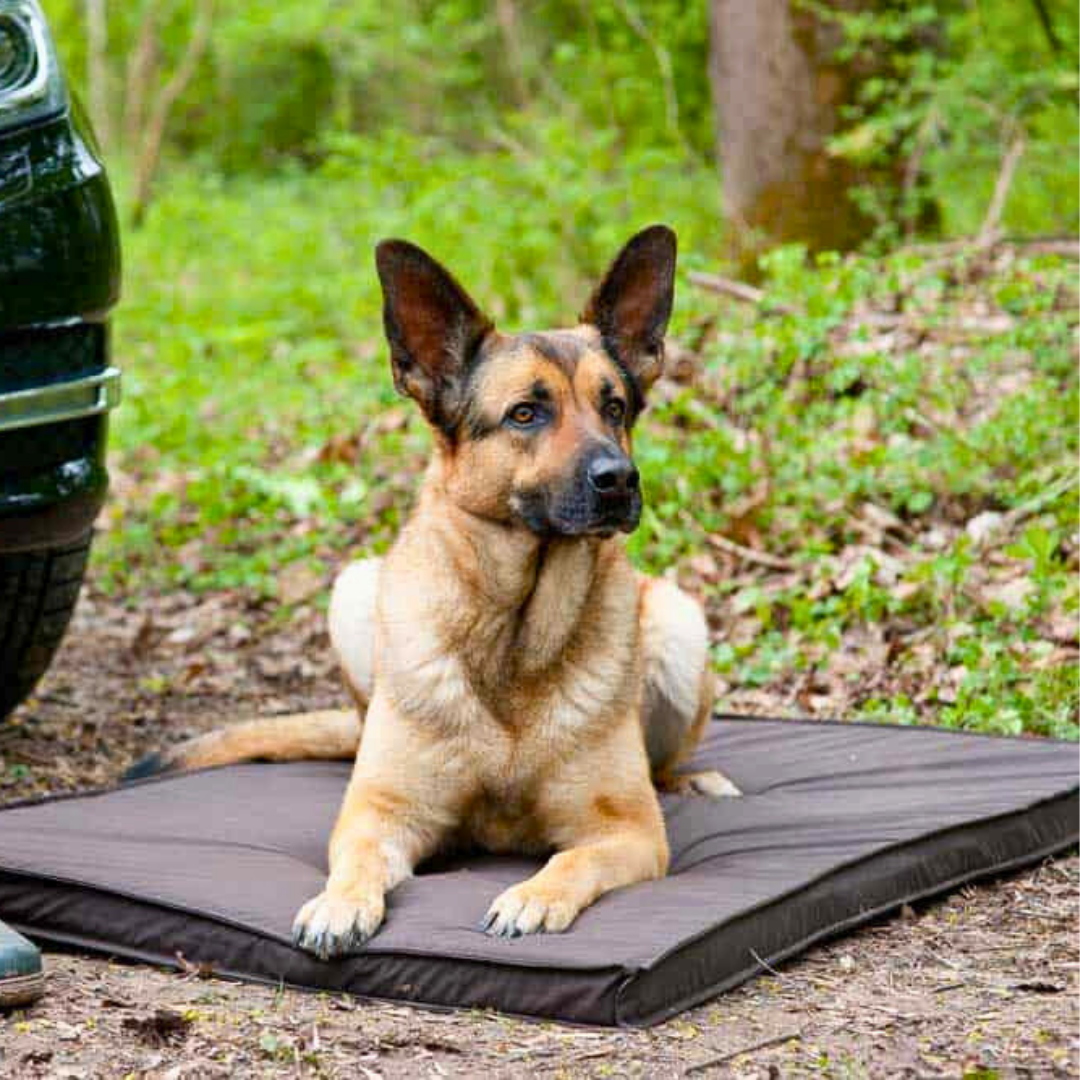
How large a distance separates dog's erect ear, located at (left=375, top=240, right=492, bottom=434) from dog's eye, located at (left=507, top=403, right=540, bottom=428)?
195mm

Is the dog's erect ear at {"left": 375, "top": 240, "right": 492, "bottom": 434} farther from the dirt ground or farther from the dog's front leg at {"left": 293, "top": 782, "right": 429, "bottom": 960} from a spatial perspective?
the dirt ground

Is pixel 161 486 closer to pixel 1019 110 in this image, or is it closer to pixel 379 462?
pixel 379 462

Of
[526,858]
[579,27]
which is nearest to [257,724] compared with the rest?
[526,858]

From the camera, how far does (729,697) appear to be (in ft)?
21.5

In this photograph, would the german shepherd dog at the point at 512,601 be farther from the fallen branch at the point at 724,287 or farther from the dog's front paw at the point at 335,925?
the fallen branch at the point at 724,287

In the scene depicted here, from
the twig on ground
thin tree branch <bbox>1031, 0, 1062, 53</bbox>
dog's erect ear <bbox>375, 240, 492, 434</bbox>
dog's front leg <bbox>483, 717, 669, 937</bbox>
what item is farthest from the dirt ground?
thin tree branch <bbox>1031, 0, 1062, 53</bbox>

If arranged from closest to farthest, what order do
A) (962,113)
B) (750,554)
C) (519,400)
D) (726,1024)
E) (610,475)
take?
1. (726,1024)
2. (610,475)
3. (519,400)
4. (750,554)
5. (962,113)

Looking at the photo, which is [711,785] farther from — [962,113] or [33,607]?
[962,113]

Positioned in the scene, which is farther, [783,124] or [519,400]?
[783,124]

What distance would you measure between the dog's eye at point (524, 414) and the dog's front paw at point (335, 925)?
3.90 feet

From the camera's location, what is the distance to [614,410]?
166 inches

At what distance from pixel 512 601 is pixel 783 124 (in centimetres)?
561

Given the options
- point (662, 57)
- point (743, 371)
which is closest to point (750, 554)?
point (743, 371)

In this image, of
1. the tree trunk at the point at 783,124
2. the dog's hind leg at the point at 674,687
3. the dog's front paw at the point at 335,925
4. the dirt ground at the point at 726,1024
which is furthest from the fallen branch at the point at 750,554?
the dog's front paw at the point at 335,925
